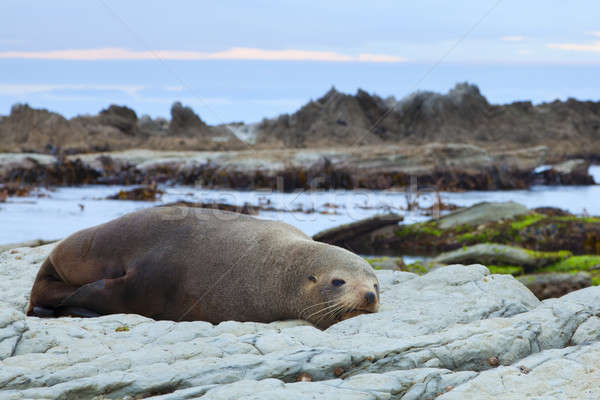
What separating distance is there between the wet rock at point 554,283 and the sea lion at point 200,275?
469 cm

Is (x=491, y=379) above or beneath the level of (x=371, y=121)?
beneath

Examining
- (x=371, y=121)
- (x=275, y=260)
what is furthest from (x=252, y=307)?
(x=371, y=121)

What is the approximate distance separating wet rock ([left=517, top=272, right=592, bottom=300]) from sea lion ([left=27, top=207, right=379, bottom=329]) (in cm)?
469

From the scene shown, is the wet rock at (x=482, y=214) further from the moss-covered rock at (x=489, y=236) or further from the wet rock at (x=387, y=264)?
the wet rock at (x=387, y=264)

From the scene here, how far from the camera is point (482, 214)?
15.9 meters

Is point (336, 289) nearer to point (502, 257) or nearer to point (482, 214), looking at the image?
point (502, 257)

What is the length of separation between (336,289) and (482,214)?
34.1ft

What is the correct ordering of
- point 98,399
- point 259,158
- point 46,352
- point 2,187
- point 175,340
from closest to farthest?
point 98,399 < point 46,352 < point 175,340 < point 2,187 < point 259,158

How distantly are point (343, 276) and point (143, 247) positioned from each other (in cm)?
227

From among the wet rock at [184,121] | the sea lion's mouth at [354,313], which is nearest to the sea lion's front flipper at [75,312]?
the sea lion's mouth at [354,313]

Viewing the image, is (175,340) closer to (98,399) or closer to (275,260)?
(98,399)

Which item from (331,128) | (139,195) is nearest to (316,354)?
(139,195)

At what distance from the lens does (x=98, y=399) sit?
12.9ft

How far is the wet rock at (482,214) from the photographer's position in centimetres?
1563
